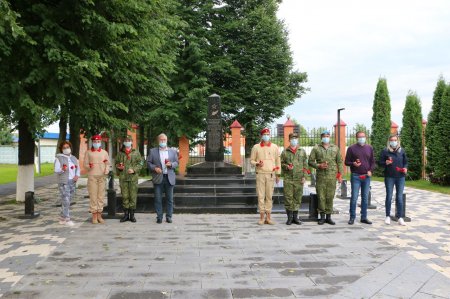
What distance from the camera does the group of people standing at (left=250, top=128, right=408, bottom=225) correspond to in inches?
323

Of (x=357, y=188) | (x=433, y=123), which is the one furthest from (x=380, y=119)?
(x=357, y=188)

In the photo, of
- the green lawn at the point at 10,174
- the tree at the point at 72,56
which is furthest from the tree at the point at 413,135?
the green lawn at the point at 10,174

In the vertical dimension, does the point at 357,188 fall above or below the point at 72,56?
below

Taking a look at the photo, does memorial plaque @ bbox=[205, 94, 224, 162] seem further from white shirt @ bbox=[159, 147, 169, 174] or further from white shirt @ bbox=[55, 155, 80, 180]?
white shirt @ bbox=[55, 155, 80, 180]

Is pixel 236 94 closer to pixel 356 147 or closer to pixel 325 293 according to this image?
pixel 356 147

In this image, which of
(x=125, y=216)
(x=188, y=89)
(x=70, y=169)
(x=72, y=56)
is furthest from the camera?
(x=188, y=89)

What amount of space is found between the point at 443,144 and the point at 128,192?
Result: 14390mm

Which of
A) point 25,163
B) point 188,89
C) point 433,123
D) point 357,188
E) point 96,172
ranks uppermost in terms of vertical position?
point 188,89

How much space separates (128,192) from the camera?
8.70 metres

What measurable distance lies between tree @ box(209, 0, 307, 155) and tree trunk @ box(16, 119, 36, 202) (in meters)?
11.2

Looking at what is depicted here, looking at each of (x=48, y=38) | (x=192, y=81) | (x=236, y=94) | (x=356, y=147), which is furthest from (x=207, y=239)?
(x=236, y=94)

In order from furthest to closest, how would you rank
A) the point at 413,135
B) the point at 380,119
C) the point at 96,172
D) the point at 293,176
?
the point at 380,119 → the point at 413,135 → the point at 96,172 → the point at 293,176

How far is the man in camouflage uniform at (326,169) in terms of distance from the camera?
8188mm

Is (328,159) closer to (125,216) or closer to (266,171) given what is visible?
(266,171)
